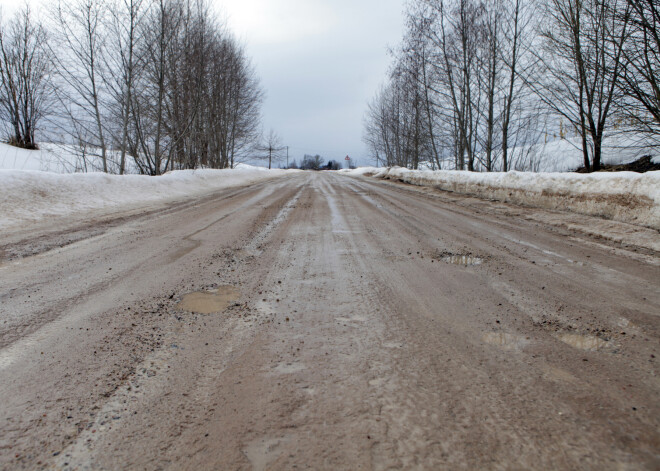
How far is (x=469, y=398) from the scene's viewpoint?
4.77ft

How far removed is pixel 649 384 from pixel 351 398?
1.39 metres

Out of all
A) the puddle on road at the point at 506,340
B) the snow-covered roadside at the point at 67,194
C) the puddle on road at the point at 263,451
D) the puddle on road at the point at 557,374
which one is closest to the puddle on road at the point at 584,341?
the puddle on road at the point at 506,340

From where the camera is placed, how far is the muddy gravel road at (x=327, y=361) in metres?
1.20

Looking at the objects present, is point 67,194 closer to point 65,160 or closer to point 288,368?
point 65,160

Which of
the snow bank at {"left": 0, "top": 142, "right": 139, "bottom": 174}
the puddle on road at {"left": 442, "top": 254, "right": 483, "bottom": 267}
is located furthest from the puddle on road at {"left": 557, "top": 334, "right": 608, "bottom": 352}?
the snow bank at {"left": 0, "top": 142, "right": 139, "bottom": 174}

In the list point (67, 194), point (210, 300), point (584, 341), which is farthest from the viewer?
point (67, 194)

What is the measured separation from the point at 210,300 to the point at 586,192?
273 inches

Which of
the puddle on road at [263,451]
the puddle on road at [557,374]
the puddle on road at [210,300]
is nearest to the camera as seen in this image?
the puddle on road at [263,451]

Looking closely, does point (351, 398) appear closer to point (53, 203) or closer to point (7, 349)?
point (7, 349)

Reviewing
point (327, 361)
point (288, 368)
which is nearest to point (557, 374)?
point (327, 361)

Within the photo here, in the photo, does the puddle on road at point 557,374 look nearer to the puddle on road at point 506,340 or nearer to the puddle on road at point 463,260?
the puddle on road at point 506,340

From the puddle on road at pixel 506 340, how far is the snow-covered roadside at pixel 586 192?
4480mm

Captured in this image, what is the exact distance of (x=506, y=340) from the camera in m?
1.99

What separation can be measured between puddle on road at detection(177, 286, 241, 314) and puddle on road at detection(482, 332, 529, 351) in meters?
1.73
